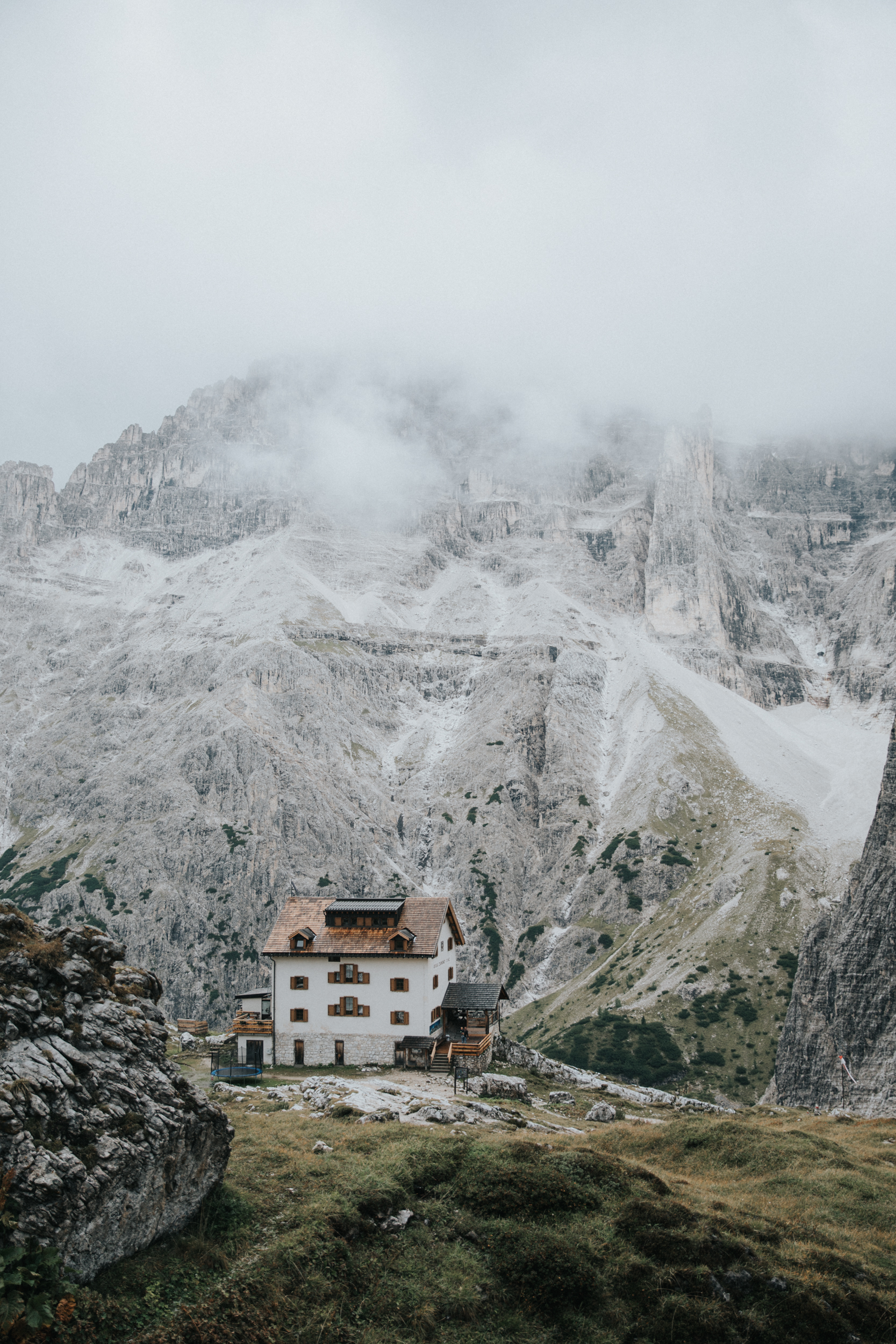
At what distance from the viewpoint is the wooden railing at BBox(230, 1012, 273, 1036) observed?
54.7m

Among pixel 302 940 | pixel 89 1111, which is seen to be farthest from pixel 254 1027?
pixel 89 1111

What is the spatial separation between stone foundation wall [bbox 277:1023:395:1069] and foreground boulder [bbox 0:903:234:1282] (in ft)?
112

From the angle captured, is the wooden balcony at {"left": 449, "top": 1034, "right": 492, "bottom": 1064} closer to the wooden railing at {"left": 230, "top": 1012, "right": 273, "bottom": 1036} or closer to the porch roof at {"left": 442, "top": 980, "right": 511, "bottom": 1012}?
the porch roof at {"left": 442, "top": 980, "right": 511, "bottom": 1012}

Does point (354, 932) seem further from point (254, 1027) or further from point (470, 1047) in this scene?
point (470, 1047)

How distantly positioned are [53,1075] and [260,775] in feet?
571

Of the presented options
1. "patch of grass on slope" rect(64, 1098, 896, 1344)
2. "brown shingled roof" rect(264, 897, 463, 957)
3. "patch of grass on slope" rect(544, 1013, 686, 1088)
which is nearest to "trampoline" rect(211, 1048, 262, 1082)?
"brown shingled roof" rect(264, 897, 463, 957)

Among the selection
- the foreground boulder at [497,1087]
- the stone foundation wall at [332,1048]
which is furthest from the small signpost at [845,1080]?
the stone foundation wall at [332,1048]

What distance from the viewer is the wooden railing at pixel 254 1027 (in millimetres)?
54688

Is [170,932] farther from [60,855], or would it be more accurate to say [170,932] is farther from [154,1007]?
[154,1007]

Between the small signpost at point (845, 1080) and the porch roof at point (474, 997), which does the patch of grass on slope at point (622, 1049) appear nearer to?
the small signpost at point (845, 1080)

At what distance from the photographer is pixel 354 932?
56062mm

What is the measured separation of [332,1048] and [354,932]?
23.8 feet

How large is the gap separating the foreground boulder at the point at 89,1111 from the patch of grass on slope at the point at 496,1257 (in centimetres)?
81

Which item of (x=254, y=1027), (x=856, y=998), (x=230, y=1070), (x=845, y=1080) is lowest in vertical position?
(x=845, y=1080)
